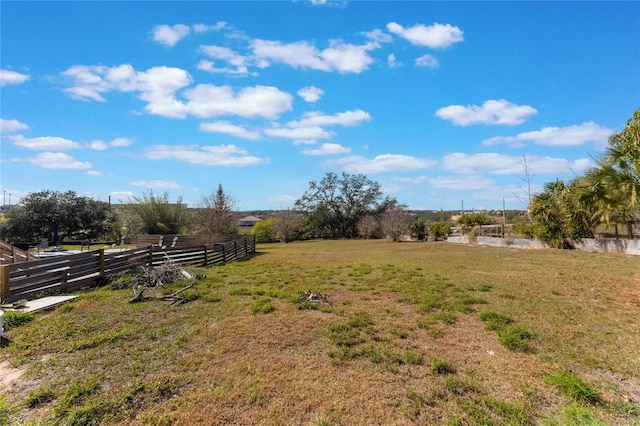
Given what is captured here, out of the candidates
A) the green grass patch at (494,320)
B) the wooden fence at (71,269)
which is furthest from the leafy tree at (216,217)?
the green grass patch at (494,320)

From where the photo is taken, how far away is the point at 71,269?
283 inches

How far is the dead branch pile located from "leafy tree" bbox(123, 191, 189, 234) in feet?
67.4

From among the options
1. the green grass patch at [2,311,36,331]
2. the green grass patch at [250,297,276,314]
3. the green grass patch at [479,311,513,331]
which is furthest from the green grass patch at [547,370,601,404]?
the green grass patch at [2,311,36,331]

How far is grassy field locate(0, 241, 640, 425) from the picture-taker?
2648 mm

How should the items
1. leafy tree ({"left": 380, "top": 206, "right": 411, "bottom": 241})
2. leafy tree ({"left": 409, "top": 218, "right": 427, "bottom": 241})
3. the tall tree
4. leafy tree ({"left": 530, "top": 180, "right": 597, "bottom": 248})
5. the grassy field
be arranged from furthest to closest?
leafy tree ({"left": 380, "top": 206, "right": 411, "bottom": 241}) < leafy tree ({"left": 409, "top": 218, "right": 427, "bottom": 241}) < leafy tree ({"left": 530, "top": 180, "right": 597, "bottom": 248}) < the tall tree < the grassy field

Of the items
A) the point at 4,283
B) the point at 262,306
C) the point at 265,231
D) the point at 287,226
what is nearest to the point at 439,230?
the point at 287,226

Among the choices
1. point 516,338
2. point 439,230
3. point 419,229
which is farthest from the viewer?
point 419,229

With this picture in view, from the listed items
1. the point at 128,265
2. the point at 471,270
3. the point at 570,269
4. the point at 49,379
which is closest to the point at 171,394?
the point at 49,379

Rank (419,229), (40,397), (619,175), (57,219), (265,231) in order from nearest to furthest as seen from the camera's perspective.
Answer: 1. (40,397)
2. (619,175)
3. (57,219)
4. (419,229)
5. (265,231)

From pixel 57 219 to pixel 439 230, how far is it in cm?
3027

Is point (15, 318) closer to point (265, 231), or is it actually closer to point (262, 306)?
point (262, 306)

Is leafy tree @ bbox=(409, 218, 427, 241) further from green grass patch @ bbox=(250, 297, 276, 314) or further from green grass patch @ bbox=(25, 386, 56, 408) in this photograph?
green grass patch @ bbox=(25, 386, 56, 408)

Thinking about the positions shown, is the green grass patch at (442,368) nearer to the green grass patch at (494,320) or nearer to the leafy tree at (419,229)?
the green grass patch at (494,320)

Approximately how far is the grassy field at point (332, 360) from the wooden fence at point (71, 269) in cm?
120
